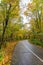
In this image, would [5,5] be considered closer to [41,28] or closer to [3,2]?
[3,2]

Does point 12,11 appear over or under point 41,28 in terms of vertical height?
over

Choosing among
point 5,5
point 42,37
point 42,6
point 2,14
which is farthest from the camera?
point 42,6

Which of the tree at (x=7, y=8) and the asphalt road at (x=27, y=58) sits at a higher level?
the tree at (x=7, y=8)

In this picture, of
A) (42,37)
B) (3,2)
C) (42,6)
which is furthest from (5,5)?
(42,6)

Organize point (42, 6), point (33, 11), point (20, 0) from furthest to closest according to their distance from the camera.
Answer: point (33, 11) → point (42, 6) → point (20, 0)

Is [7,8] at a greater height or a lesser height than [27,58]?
greater

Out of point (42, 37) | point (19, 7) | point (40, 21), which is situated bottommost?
point (42, 37)

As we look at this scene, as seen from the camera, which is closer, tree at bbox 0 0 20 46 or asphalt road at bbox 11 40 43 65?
asphalt road at bbox 11 40 43 65

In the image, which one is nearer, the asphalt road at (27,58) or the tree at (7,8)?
the asphalt road at (27,58)

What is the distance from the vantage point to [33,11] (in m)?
48.4

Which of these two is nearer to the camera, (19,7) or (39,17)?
(19,7)

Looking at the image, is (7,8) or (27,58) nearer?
(27,58)

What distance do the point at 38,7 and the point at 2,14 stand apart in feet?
59.0

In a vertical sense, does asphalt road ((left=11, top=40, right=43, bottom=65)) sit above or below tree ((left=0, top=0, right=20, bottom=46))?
below
